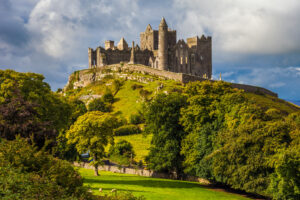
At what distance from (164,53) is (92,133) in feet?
278

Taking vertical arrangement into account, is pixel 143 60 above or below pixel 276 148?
above

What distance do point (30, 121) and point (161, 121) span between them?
79.2 ft

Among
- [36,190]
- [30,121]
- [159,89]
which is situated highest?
[159,89]

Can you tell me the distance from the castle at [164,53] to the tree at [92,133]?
82.2m

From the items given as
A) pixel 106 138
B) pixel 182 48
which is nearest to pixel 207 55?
pixel 182 48

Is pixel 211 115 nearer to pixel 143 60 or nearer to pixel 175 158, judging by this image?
pixel 175 158

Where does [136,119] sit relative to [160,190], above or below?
above

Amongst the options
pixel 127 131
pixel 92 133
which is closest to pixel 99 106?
pixel 127 131

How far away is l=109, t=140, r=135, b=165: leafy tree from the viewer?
62.0 m

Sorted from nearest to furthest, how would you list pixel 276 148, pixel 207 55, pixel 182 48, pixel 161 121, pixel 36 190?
pixel 36 190 < pixel 276 148 < pixel 161 121 < pixel 182 48 < pixel 207 55

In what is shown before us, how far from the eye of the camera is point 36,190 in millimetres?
18359

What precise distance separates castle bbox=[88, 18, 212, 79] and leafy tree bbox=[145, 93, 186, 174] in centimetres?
7071

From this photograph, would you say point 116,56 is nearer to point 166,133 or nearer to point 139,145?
point 139,145

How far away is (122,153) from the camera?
2611 inches
